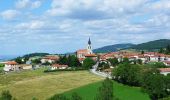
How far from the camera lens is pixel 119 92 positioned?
9375 cm

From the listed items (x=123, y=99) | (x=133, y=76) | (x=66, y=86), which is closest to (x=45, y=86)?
(x=66, y=86)

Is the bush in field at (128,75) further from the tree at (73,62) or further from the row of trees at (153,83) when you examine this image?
the tree at (73,62)

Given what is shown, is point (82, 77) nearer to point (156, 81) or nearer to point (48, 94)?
point (48, 94)

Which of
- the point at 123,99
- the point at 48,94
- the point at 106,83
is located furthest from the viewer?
the point at 48,94

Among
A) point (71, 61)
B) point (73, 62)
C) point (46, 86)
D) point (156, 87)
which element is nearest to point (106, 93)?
point (156, 87)

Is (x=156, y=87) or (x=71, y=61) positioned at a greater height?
(x=71, y=61)

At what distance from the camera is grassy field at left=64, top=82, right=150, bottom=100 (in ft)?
282

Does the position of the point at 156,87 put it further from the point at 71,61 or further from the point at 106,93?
the point at 71,61

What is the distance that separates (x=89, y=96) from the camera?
8825 centimetres

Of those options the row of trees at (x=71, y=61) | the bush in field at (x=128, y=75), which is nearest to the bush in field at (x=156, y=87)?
the bush in field at (x=128, y=75)

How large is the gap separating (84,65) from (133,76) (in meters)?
62.5

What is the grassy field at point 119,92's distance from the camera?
85.8 metres

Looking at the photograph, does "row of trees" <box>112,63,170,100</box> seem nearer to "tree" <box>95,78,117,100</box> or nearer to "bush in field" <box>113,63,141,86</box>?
"bush in field" <box>113,63,141,86</box>

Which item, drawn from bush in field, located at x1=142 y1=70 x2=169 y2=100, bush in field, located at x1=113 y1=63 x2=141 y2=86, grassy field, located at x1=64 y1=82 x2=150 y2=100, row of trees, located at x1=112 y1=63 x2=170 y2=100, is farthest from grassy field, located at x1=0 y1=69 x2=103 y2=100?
bush in field, located at x1=142 y1=70 x2=169 y2=100
